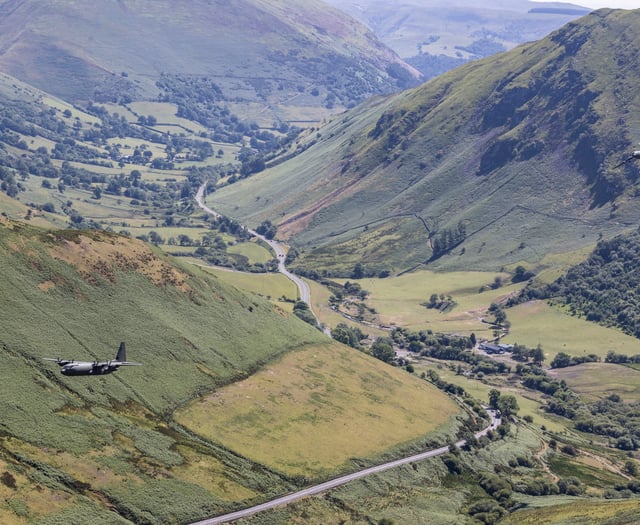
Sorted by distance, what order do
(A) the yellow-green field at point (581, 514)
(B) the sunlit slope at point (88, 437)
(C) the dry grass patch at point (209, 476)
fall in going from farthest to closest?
1. (A) the yellow-green field at point (581, 514)
2. (C) the dry grass patch at point (209, 476)
3. (B) the sunlit slope at point (88, 437)

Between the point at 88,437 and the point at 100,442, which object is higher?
the point at 88,437

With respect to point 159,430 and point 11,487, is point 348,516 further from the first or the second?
point 11,487

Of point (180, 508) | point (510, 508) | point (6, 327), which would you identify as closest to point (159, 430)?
point (180, 508)

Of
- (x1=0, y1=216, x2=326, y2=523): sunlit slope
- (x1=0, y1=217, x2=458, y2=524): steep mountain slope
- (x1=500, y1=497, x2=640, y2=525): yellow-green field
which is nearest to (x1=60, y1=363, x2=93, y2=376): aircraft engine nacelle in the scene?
(x1=0, y1=217, x2=458, y2=524): steep mountain slope

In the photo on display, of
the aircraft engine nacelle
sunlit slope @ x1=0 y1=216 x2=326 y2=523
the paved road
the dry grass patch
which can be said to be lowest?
the paved road

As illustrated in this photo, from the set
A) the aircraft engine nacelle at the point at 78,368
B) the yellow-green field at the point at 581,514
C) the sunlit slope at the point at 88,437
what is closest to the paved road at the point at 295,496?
the sunlit slope at the point at 88,437

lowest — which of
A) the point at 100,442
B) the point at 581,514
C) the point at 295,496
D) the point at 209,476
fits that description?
the point at 295,496

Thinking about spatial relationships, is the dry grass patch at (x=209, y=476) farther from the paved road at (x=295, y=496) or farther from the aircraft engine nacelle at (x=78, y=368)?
the aircraft engine nacelle at (x=78, y=368)

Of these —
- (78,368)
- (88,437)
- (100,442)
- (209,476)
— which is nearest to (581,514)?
(209,476)

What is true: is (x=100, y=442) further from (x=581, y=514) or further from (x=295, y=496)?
(x=581, y=514)

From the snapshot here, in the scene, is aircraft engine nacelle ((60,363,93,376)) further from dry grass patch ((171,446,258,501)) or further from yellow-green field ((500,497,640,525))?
yellow-green field ((500,497,640,525))

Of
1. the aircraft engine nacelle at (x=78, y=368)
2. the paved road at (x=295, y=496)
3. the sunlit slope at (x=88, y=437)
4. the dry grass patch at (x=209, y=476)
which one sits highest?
the aircraft engine nacelle at (x=78, y=368)
